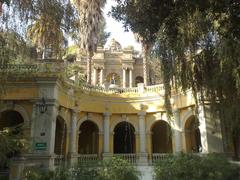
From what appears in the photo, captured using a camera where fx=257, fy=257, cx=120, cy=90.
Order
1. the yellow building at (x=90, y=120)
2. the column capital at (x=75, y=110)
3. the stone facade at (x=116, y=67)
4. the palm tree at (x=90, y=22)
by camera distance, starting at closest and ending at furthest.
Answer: the yellow building at (x=90, y=120), the column capital at (x=75, y=110), the palm tree at (x=90, y=22), the stone facade at (x=116, y=67)

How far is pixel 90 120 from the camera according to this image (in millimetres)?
17734

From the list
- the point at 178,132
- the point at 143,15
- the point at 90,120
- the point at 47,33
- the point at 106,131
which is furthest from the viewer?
the point at 106,131

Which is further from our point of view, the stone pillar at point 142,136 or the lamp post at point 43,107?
the stone pillar at point 142,136

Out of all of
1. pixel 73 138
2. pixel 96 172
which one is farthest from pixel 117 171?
pixel 73 138

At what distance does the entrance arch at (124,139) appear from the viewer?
68.4 ft

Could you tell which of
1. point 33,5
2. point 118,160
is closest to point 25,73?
point 33,5

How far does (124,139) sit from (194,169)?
14.1 metres

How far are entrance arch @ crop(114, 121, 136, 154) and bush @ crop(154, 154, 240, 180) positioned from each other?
40.2 ft

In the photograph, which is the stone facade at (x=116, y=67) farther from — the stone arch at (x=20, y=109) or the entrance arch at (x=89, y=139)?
the stone arch at (x=20, y=109)

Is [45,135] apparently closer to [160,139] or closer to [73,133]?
[73,133]

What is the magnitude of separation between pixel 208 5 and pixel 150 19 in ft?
6.01

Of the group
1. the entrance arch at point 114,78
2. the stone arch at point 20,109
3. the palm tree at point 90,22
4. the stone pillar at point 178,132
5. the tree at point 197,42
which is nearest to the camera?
the tree at point 197,42

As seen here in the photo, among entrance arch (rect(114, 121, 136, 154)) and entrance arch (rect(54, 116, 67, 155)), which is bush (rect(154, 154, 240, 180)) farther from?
entrance arch (rect(114, 121, 136, 154))

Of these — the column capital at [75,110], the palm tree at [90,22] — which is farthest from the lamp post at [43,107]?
the palm tree at [90,22]
